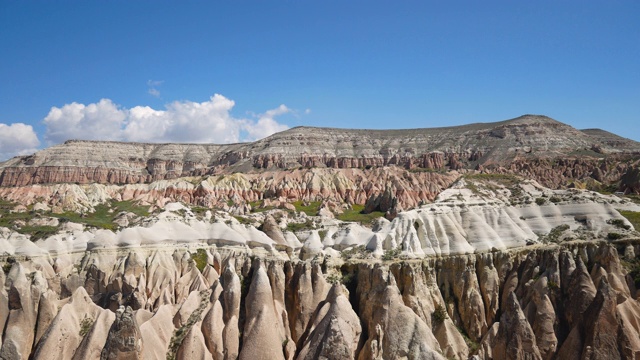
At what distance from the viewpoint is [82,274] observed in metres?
46.9

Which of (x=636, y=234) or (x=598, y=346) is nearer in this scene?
(x=598, y=346)

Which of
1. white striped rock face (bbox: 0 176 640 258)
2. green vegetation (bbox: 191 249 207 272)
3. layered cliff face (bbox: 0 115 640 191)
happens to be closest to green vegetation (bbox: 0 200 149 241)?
white striped rock face (bbox: 0 176 640 258)

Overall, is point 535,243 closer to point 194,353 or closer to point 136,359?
point 194,353

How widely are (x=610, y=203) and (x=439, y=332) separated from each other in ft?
93.3

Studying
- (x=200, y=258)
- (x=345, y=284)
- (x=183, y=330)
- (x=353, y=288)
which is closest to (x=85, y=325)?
(x=183, y=330)

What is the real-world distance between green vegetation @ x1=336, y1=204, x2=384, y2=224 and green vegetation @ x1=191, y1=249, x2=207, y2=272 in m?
42.9

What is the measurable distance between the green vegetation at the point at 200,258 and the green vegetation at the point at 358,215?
1689 inches

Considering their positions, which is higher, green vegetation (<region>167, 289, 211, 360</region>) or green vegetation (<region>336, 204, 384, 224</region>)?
green vegetation (<region>167, 289, 211, 360</region>)

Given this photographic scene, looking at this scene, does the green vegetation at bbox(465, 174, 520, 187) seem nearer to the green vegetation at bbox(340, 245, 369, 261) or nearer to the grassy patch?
the grassy patch

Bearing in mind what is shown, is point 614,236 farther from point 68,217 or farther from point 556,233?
point 68,217

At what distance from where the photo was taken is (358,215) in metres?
109

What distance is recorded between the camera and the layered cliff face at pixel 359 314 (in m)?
24.9

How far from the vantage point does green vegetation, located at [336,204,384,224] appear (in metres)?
97.2

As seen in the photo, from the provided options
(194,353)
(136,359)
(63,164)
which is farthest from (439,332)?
(63,164)
